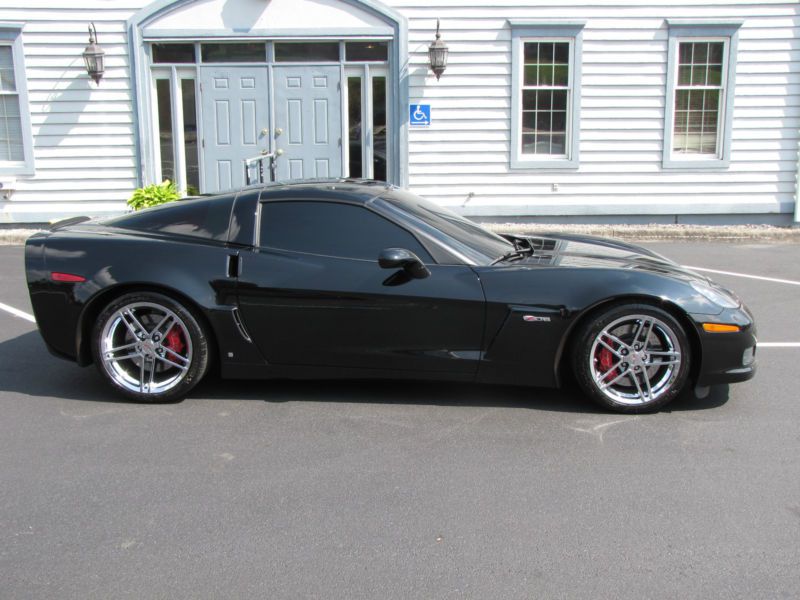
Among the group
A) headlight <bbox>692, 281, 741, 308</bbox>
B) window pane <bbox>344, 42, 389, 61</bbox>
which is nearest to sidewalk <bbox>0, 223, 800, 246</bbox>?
window pane <bbox>344, 42, 389, 61</bbox>

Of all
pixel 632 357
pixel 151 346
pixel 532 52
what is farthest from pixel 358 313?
pixel 532 52

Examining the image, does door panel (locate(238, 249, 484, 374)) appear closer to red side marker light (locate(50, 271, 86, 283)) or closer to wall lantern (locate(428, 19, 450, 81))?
red side marker light (locate(50, 271, 86, 283))

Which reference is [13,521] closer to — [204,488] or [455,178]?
[204,488]

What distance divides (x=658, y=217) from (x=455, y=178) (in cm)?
330

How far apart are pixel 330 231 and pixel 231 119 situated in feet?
27.3

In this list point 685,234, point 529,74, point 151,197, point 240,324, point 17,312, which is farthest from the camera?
point 529,74

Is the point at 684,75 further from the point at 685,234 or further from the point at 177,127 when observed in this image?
the point at 177,127

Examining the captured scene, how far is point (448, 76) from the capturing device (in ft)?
40.8

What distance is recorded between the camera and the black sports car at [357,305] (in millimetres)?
4676

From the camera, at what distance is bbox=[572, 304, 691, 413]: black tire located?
4.66 meters

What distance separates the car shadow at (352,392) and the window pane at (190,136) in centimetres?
754

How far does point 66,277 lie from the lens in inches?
195

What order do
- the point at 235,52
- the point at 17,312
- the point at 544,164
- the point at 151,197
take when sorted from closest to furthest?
the point at 17,312 < the point at 151,197 < the point at 235,52 < the point at 544,164

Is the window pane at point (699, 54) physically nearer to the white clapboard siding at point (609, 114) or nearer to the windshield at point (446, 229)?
the white clapboard siding at point (609, 114)
